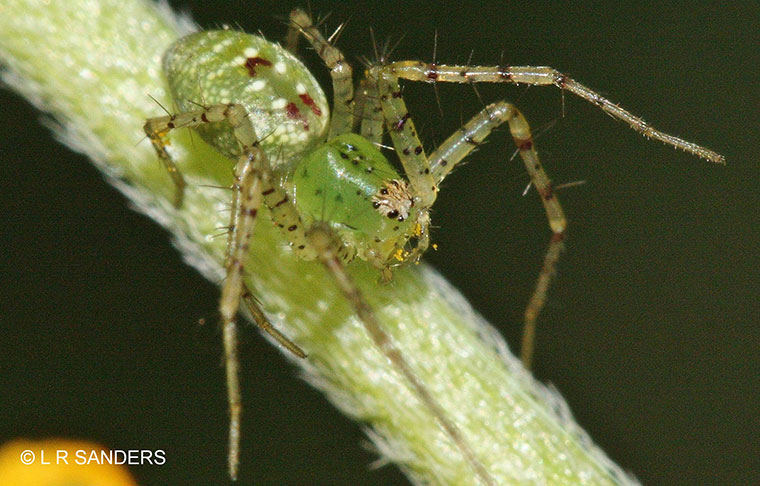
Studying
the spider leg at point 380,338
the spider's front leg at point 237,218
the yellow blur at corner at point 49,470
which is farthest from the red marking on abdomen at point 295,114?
the yellow blur at corner at point 49,470

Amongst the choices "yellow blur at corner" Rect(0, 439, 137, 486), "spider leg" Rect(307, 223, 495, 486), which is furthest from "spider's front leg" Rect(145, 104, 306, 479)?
"yellow blur at corner" Rect(0, 439, 137, 486)

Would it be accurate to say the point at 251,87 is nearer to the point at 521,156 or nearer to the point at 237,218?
the point at 237,218

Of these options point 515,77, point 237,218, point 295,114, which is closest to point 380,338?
point 237,218

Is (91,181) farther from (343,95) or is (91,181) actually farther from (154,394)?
(343,95)

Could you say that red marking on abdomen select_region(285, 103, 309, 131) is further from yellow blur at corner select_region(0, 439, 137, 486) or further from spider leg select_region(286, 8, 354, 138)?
yellow blur at corner select_region(0, 439, 137, 486)

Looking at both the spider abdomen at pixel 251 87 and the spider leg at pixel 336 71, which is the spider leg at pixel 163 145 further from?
the spider leg at pixel 336 71

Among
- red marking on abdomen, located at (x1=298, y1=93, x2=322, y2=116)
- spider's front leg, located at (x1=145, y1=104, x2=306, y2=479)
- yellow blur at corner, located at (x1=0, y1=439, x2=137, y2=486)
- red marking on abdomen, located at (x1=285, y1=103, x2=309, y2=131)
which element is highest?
red marking on abdomen, located at (x1=298, y1=93, x2=322, y2=116)
